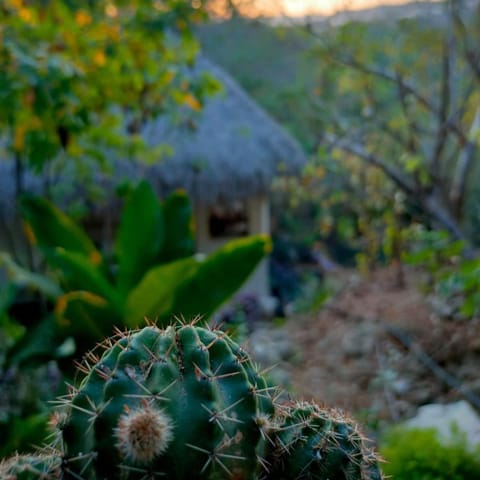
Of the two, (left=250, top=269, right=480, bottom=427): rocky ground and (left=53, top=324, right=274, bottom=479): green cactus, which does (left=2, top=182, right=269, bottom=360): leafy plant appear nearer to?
(left=250, top=269, right=480, bottom=427): rocky ground

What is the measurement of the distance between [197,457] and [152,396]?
11 cm

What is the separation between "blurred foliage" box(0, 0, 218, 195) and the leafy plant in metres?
0.51

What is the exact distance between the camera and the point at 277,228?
18.2 m

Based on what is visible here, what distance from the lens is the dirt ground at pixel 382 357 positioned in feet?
13.6

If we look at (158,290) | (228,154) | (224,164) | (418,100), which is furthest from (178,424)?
(228,154)

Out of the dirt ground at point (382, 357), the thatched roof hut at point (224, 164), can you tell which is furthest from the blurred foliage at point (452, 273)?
the thatched roof hut at point (224, 164)

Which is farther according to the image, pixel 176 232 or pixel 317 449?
pixel 176 232

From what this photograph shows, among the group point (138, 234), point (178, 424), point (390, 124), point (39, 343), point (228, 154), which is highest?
point (178, 424)

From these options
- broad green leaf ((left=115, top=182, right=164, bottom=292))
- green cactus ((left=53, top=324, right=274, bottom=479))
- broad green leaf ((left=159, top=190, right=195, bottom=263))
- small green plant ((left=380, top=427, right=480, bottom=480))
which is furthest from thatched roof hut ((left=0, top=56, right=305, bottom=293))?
green cactus ((left=53, top=324, right=274, bottom=479))

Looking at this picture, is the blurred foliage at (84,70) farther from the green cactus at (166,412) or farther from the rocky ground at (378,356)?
the green cactus at (166,412)

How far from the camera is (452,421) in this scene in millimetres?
2928

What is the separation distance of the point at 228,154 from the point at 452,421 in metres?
10.2

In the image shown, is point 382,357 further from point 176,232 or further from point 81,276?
point 81,276

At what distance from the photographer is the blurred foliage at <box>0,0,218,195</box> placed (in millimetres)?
4004
